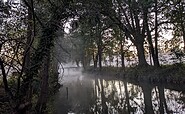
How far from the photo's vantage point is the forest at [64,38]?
7.65 meters

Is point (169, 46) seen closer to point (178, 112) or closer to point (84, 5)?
point (178, 112)

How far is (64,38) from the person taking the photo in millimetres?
30953

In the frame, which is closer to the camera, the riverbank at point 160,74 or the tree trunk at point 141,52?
the riverbank at point 160,74

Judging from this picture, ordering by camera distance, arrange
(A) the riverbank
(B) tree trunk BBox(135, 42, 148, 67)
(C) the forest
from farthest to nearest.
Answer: (B) tree trunk BBox(135, 42, 148, 67)
(A) the riverbank
(C) the forest

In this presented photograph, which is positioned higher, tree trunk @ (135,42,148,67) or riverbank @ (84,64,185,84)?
tree trunk @ (135,42,148,67)

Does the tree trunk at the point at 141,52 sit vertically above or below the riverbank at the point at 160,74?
above

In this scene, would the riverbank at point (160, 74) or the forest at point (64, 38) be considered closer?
the forest at point (64, 38)

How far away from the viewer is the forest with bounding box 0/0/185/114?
765cm

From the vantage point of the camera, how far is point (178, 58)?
941 inches

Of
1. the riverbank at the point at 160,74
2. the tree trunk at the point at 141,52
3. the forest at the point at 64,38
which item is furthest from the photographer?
the tree trunk at the point at 141,52

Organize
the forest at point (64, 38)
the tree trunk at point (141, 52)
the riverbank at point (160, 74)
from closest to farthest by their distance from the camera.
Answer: the forest at point (64, 38), the riverbank at point (160, 74), the tree trunk at point (141, 52)

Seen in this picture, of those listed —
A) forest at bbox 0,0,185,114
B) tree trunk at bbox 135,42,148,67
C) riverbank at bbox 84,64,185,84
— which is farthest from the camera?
tree trunk at bbox 135,42,148,67

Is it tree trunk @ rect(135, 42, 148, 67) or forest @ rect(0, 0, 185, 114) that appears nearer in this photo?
forest @ rect(0, 0, 185, 114)

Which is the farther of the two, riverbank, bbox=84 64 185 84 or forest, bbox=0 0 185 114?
riverbank, bbox=84 64 185 84
